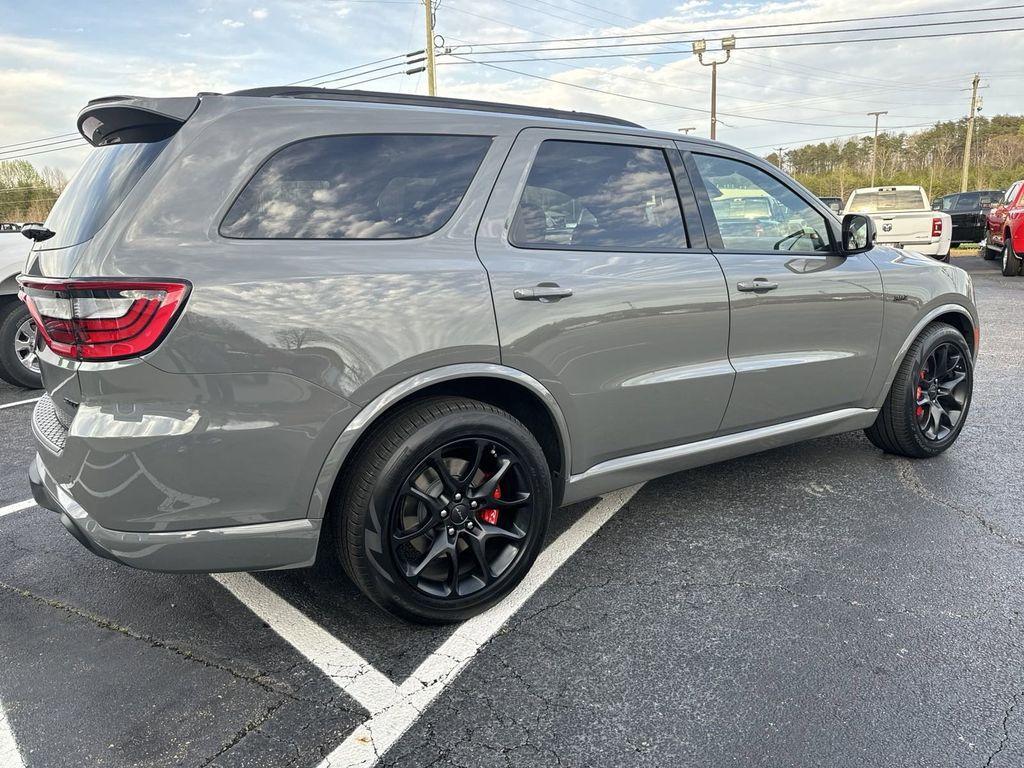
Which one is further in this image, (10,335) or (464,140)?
(10,335)

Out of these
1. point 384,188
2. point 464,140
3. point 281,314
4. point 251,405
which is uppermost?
point 464,140

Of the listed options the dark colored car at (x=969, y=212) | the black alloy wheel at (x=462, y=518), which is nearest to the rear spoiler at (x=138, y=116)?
the black alloy wheel at (x=462, y=518)

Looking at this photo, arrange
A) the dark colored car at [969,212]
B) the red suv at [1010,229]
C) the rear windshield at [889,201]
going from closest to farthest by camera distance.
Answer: the red suv at [1010,229] < the rear windshield at [889,201] < the dark colored car at [969,212]

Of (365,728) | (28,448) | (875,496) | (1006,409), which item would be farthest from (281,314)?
(1006,409)

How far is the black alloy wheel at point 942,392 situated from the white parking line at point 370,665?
2.35 m

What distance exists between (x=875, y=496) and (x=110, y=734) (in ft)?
11.4

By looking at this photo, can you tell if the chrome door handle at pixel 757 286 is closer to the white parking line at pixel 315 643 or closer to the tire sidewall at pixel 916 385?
the tire sidewall at pixel 916 385

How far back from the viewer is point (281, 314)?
6.96ft

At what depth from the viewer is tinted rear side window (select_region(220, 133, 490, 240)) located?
222 centimetres

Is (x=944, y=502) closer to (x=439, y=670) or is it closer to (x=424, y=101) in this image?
(x=439, y=670)

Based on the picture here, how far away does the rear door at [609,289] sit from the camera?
2643mm

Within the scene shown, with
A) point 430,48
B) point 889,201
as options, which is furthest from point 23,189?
point 889,201

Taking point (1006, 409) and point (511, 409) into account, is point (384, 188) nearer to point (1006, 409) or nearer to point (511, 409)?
point (511, 409)

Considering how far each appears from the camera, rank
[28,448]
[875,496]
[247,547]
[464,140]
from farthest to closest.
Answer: [28,448] → [875,496] → [464,140] → [247,547]
